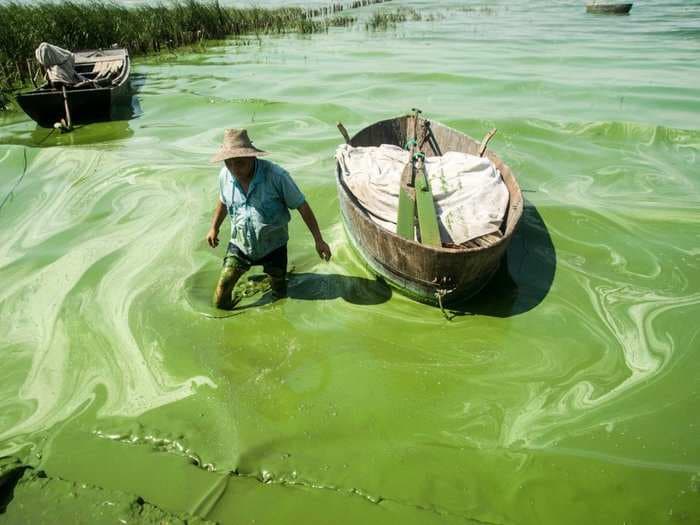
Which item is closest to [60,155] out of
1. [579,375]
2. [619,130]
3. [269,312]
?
[269,312]

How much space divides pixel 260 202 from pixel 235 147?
49 cm

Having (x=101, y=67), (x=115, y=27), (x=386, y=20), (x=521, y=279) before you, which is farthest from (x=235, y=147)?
(x=386, y=20)

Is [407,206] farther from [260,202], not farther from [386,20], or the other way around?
[386,20]

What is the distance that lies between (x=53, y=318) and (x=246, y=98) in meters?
8.44

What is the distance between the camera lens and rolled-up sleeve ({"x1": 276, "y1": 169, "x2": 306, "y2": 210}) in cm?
358

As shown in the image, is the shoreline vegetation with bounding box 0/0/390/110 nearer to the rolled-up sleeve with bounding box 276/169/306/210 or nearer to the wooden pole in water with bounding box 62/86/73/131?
the wooden pole in water with bounding box 62/86/73/131

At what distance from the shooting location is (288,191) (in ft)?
11.8

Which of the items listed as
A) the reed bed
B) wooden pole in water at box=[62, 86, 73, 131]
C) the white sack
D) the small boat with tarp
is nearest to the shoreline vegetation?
the reed bed

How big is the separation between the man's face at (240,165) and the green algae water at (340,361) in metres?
1.43

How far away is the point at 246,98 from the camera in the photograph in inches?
444

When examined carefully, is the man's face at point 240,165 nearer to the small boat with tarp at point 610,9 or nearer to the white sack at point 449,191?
the white sack at point 449,191

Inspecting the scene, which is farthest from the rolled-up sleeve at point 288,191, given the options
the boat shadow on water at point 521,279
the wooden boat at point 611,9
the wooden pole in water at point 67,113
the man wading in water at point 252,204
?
the wooden boat at point 611,9

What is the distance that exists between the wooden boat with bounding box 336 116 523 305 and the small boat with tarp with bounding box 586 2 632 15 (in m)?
24.0

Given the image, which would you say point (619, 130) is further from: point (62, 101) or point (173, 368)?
point (62, 101)
